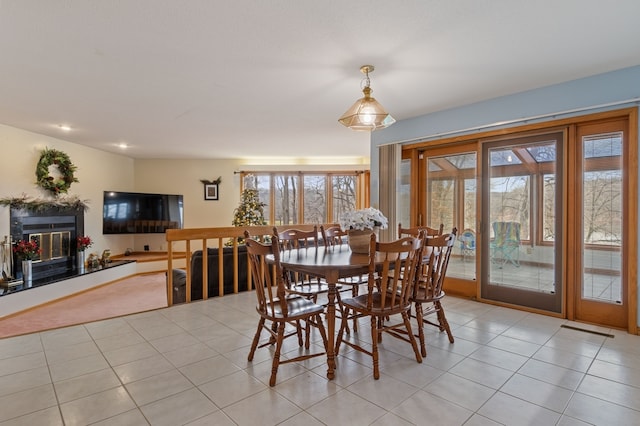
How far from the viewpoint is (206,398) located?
2010mm

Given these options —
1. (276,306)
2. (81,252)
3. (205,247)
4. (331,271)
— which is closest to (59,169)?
(81,252)

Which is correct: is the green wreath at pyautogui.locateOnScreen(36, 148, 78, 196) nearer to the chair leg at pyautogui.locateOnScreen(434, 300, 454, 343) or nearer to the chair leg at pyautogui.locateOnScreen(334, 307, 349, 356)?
the chair leg at pyautogui.locateOnScreen(334, 307, 349, 356)

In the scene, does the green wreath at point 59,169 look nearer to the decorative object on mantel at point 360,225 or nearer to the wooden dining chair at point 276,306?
the wooden dining chair at point 276,306

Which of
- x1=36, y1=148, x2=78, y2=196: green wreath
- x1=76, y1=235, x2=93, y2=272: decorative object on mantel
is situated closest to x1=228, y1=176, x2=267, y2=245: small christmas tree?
x1=76, y1=235, x2=93, y2=272: decorative object on mantel

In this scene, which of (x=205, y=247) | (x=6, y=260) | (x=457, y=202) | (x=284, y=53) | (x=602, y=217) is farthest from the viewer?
(x=6, y=260)

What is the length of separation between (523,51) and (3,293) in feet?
21.2

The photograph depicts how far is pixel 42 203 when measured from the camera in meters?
5.28

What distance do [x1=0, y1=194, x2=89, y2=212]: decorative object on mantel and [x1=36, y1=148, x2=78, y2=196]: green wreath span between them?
0.18 m

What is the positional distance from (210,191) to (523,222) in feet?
22.1

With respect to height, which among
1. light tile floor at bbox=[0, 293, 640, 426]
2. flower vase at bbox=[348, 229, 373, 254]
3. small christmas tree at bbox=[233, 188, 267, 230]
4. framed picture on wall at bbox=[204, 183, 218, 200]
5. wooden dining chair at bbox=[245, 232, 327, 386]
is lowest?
light tile floor at bbox=[0, 293, 640, 426]

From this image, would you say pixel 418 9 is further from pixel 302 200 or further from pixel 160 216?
pixel 160 216

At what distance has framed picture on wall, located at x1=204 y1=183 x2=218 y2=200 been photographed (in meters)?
8.20

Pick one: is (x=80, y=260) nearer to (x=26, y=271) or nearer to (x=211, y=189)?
(x=26, y=271)

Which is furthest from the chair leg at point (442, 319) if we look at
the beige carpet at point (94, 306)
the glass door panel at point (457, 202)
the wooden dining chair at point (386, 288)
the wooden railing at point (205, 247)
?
the beige carpet at point (94, 306)
